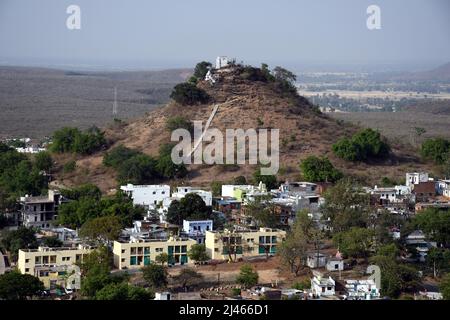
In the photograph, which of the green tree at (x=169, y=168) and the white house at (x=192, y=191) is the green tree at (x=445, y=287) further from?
the green tree at (x=169, y=168)

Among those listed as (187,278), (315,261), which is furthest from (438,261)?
(187,278)

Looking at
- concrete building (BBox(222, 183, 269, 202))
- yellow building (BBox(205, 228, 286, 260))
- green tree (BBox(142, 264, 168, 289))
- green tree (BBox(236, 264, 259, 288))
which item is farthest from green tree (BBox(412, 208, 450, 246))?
green tree (BBox(142, 264, 168, 289))

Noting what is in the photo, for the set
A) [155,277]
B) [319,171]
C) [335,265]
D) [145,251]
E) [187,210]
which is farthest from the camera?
[319,171]

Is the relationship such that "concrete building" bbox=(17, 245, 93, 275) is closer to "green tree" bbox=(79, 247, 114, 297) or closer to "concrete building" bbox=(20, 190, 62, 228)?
"green tree" bbox=(79, 247, 114, 297)

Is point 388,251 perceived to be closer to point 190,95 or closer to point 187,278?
point 187,278
